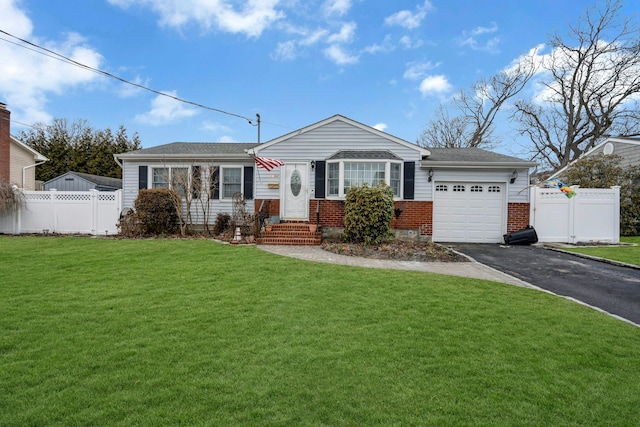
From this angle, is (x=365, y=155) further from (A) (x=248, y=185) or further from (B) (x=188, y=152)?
(B) (x=188, y=152)

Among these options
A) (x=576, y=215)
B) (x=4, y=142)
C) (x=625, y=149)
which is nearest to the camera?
(x=576, y=215)

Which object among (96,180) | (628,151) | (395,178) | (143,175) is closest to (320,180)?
(395,178)

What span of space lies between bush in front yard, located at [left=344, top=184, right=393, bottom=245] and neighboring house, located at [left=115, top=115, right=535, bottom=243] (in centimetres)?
170

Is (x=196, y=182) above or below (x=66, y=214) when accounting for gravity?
above

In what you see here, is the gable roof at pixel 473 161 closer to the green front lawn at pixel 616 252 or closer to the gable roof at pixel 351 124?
the gable roof at pixel 351 124

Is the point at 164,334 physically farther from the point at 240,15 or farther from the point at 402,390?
the point at 240,15

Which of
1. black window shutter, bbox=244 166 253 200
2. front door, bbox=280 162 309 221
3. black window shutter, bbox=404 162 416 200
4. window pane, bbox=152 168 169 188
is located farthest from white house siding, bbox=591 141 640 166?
window pane, bbox=152 168 169 188

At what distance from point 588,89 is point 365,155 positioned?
21874mm

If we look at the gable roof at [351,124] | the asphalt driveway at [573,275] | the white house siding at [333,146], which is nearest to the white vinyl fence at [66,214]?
the gable roof at [351,124]

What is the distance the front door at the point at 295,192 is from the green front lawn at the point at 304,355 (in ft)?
21.3

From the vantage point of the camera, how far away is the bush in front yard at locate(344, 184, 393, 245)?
954 centimetres

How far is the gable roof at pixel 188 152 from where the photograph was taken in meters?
12.3

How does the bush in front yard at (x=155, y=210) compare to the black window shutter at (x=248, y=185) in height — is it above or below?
below

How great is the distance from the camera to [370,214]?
957 cm
